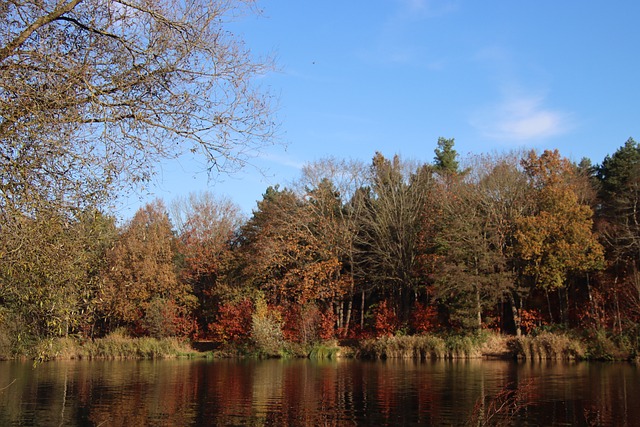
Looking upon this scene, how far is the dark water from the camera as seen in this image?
16656mm

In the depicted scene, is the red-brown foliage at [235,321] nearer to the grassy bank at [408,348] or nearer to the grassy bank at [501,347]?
the grassy bank at [408,348]

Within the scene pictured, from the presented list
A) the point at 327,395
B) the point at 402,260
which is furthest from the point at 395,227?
the point at 327,395

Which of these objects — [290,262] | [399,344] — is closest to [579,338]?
[399,344]

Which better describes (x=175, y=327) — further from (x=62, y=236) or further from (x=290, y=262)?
(x=62, y=236)

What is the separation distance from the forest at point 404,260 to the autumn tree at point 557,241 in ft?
0.36

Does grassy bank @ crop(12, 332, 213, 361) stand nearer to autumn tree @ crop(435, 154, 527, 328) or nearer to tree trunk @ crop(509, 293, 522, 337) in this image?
autumn tree @ crop(435, 154, 527, 328)

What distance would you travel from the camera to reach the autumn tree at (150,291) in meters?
48.8

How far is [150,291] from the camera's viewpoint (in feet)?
170

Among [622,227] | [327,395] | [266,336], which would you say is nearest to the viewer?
[327,395]

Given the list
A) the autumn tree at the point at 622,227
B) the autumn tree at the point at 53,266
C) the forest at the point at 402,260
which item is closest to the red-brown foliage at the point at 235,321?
the forest at the point at 402,260

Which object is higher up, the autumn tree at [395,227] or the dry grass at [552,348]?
the autumn tree at [395,227]

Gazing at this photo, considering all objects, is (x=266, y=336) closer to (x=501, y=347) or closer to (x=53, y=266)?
(x=501, y=347)

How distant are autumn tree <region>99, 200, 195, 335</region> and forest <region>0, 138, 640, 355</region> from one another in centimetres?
14

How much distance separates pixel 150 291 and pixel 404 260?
22.0m
